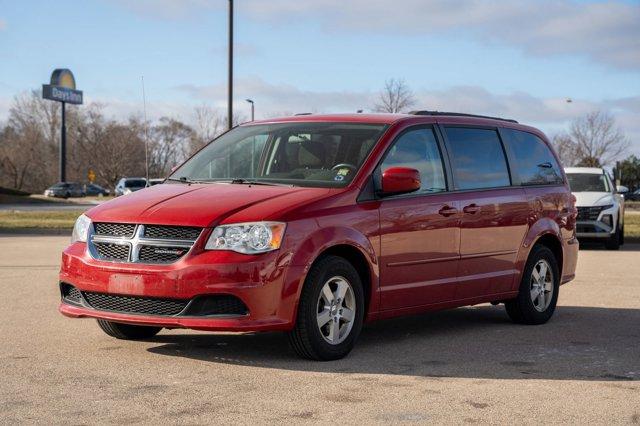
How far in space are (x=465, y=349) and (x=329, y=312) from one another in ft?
4.31

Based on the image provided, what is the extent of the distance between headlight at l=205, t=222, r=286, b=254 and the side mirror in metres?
1.13

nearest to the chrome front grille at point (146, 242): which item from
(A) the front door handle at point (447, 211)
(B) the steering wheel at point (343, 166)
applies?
(B) the steering wheel at point (343, 166)

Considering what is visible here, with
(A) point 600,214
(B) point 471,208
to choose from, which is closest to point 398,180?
(B) point 471,208

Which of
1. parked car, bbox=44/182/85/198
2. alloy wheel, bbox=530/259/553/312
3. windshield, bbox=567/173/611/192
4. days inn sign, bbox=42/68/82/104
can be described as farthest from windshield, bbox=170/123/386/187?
days inn sign, bbox=42/68/82/104

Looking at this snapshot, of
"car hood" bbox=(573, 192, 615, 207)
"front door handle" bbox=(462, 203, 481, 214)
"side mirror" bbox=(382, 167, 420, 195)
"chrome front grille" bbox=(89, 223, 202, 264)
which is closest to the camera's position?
"chrome front grille" bbox=(89, 223, 202, 264)

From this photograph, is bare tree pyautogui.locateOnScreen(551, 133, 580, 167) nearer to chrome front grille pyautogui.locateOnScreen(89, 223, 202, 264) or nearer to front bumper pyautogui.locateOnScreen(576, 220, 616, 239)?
front bumper pyautogui.locateOnScreen(576, 220, 616, 239)

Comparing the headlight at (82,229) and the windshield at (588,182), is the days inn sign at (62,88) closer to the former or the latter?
the windshield at (588,182)

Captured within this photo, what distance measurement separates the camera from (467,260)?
860 cm

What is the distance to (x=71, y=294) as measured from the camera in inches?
297

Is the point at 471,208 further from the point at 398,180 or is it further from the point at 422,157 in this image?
the point at 398,180

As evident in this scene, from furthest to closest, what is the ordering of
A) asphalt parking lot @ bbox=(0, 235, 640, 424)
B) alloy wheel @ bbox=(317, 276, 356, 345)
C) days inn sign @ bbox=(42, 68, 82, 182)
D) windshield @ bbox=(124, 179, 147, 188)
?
1. days inn sign @ bbox=(42, 68, 82, 182)
2. windshield @ bbox=(124, 179, 147, 188)
3. alloy wheel @ bbox=(317, 276, 356, 345)
4. asphalt parking lot @ bbox=(0, 235, 640, 424)

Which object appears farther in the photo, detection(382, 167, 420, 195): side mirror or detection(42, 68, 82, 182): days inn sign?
detection(42, 68, 82, 182): days inn sign

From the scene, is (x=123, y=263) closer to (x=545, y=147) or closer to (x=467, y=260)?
(x=467, y=260)

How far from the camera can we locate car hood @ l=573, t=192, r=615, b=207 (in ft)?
67.7
